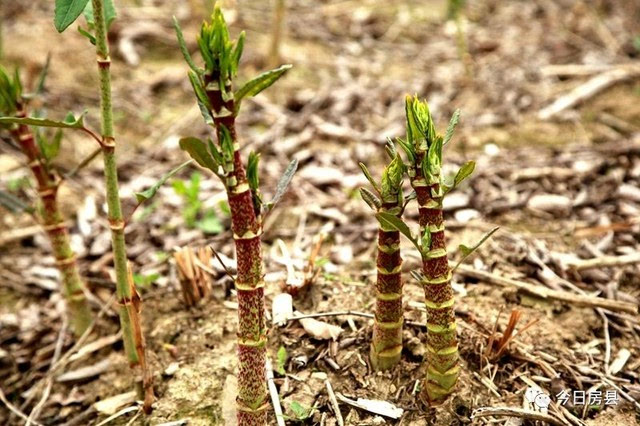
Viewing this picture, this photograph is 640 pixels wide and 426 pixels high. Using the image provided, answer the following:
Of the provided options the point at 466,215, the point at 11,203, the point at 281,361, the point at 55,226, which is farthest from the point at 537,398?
the point at 11,203

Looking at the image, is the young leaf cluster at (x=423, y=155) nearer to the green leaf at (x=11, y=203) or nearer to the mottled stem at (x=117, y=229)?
the mottled stem at (x=117, y=229)

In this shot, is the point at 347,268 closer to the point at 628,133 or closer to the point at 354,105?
the point at 354,105

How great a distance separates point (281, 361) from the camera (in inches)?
77.2

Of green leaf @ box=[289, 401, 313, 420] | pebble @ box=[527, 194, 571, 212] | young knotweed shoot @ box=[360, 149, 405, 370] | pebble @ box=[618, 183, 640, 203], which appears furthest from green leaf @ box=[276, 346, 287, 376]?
pebble @ box=[618, 183, 640, 203]

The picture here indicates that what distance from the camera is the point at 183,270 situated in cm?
220

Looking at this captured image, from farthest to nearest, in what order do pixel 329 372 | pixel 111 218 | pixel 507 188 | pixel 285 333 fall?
pixel 507 188
pixel 285 333
pixel 329 372
pixel 111 218

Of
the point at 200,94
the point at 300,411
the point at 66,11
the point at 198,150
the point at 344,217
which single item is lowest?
the point at 300,411

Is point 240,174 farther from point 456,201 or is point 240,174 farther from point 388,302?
point 456,201

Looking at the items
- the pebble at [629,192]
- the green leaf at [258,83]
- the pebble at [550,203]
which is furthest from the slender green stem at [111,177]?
the pebble at [629,192]

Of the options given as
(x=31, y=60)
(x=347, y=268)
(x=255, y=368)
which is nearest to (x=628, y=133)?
(x=347, y=268)

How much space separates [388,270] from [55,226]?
1.21m

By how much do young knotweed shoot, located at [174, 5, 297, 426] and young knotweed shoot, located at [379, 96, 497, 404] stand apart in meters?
0.32

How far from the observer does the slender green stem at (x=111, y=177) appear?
1.59 meters

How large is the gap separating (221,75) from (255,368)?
74cm
